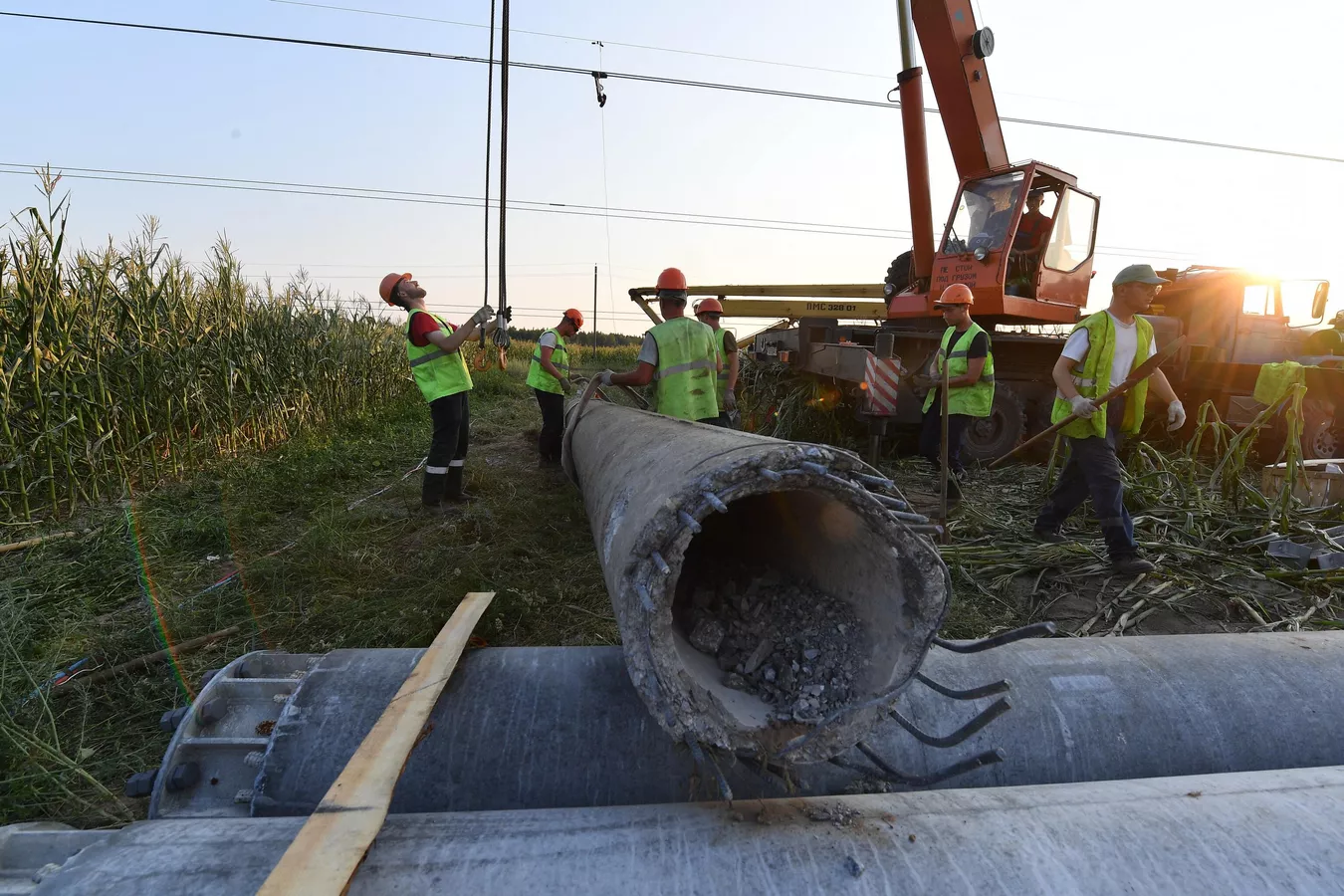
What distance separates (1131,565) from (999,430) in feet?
11.1

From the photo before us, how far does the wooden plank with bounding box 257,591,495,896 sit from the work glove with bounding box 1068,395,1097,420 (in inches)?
145

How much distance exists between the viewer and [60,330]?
4.58 m

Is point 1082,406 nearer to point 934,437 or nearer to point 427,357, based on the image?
point 934,437

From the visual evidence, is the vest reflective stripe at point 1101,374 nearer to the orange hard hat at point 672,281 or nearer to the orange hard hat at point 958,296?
the orange hard hat at point 958,296

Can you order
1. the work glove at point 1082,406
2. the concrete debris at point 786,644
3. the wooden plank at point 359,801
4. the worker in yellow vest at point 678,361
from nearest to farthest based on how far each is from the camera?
the wooden plank at point 359,801
the concrete debris at point 786,644
the work glove at point 1082,406
the worker in yellow vest at point 678,361

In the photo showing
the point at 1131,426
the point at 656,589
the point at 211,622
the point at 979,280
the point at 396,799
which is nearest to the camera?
the point at 656,589

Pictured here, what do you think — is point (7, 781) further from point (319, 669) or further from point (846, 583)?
point (846, 583)

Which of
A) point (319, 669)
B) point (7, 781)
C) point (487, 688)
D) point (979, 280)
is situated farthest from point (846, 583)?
point (979, 280)

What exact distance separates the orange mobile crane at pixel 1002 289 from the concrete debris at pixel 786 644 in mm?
5114

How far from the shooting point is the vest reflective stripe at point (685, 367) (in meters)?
4.03

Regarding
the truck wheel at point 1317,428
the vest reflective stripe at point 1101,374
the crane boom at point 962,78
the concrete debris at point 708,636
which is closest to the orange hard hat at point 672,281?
the vest reflective stripe at point 1101,374

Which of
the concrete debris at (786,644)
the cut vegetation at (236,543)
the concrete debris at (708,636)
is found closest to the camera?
the concrete debris at (786,644)

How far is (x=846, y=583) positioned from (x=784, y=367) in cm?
686

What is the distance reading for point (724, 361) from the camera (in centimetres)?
503
